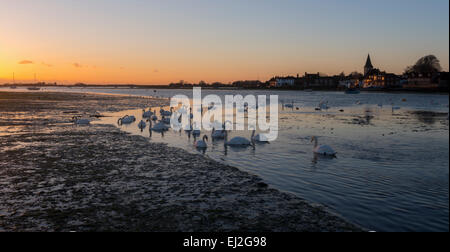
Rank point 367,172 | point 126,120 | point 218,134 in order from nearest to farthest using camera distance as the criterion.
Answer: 1. point 367,172
2. point 218,134
3. point 126,120

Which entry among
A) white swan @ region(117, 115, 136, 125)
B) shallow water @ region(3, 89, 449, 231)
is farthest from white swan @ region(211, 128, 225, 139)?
white swan @ region(117, 115, 136, 125)

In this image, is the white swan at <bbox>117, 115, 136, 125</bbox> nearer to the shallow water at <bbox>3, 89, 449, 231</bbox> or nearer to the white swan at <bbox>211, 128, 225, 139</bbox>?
the shallow water at <bbox>3, 89, 449, 231</bbox>

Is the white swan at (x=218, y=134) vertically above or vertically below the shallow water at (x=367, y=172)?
above

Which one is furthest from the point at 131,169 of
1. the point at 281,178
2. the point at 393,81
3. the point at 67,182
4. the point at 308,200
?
the point at 393,81

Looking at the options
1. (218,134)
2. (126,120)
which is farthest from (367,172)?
(126,120)

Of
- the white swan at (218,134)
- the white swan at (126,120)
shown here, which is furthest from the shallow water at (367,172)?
the white swan at (126,120)

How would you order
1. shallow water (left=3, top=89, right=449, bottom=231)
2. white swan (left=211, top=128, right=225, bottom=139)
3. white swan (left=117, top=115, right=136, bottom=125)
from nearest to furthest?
shallow water (left=3, top=89, right=449, bottom=231), white swan (left=211, top=128, right=225, bottom=139), white swan (left=117, top=115, right=136, bottom=125)

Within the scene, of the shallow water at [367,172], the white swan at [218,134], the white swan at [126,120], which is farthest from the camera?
the white swan at [126,120]

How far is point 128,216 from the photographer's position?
24.7 feet

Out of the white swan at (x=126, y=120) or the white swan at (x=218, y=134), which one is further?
the white swan at (x=126, y=120)

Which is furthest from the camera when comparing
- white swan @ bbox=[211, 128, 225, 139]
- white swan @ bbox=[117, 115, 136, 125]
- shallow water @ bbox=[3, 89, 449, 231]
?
white swan @ bbox=[117, 115, 136, 125]

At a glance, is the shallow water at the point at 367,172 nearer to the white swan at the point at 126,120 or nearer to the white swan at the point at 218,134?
the white swan at the point at 218,134

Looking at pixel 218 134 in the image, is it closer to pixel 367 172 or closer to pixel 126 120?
pixel 367 172
